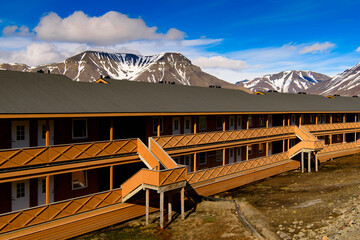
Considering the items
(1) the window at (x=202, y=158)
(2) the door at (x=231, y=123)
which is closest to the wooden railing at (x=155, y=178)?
(1) the window at (x=202, y=158)

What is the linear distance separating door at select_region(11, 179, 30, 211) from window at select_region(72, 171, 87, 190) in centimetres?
286

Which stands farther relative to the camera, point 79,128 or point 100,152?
point 79,128

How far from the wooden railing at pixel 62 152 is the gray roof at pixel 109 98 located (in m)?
2.03

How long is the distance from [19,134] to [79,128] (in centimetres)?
370

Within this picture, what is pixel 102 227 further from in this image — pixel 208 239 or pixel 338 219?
pixel 338 219

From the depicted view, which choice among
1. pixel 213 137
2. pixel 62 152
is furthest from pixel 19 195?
pixel 213 137

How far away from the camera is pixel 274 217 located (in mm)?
19516

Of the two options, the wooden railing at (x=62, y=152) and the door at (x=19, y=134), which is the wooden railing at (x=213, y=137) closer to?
the wooden railing at (x=62, y=152)

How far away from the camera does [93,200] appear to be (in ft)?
57.4

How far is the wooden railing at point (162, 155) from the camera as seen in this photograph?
1957cm

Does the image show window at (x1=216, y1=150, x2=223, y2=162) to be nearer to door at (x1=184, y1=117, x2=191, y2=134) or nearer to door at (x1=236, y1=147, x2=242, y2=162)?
door at (x1=236, y1=147, x2=242, y2=162)

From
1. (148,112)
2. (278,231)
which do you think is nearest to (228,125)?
(148,112)

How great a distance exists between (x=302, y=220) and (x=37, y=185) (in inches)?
646

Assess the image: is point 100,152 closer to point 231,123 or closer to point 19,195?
point 19,195
